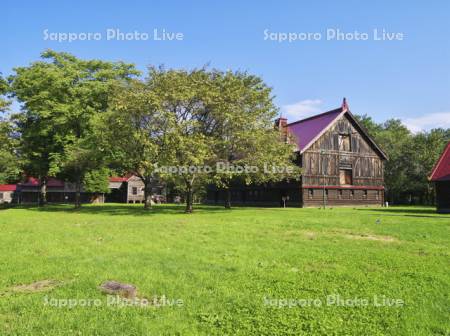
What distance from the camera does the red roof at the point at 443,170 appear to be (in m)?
34.1

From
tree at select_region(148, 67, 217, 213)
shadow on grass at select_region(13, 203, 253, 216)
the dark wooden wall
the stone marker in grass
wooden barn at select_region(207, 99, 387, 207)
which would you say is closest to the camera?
the stone marker in grass

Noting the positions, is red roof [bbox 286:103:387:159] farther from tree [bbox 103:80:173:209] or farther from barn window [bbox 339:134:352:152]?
tree [bbox 103:80:173:209]

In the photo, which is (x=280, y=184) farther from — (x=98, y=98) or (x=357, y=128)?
(x=98, y=98)

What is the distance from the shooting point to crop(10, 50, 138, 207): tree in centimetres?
3978

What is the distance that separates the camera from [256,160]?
3269 cm

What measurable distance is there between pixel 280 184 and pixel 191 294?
41563mm

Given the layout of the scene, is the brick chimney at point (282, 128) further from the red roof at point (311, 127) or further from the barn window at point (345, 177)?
the barn window at point (345, 177)

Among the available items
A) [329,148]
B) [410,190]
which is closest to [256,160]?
[329,148]

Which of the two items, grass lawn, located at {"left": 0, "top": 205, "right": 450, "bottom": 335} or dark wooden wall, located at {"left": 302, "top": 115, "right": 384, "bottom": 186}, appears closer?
grass lawn, located at {"left": 0, "top": 205, "right": 450, "bottom": 335}

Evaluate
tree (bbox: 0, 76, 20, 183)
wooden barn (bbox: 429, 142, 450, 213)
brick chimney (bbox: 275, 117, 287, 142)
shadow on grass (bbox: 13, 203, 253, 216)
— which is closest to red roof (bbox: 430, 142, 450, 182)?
wooden barn (bbox: 429, 142, 450, 213)

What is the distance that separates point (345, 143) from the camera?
50156 mm

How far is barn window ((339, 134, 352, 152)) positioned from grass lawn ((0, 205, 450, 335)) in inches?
1460

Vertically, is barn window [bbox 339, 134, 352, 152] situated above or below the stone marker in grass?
above

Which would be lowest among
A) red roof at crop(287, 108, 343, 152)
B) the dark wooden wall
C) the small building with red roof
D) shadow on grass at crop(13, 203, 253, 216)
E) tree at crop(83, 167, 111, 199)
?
shadow on grass at crop(13, 203, 253, 216)
